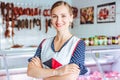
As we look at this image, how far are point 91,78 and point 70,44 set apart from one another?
1614 mm

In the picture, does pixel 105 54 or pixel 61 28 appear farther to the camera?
pixel 105 54

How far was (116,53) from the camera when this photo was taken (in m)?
3.10

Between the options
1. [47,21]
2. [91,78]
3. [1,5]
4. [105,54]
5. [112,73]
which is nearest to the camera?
[91,78]

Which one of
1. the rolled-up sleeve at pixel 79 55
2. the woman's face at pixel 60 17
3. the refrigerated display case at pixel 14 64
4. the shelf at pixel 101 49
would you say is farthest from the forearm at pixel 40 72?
the shelf at pixel 101 49

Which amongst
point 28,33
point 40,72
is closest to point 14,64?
point 40,72

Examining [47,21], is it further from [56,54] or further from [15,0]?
[56,54]

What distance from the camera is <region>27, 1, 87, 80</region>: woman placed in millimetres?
1295

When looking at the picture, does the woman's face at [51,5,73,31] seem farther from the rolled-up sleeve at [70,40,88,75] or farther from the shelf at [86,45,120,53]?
the shelf at [86,45,120,53]

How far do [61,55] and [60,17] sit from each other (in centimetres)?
22

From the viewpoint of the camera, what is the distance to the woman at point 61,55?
129 cm

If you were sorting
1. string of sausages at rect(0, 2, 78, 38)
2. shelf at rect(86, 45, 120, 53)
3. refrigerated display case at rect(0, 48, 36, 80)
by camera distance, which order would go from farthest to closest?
string of sausages at rect(0, 2, 78, 38), shelf at rect(86, 45, 120, 53), refrigerated display case at rect(0, 48, 36, 80)

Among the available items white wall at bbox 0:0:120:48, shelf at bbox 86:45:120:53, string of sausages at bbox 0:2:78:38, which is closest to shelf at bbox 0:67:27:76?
shelf at bbox 86:45:120:53

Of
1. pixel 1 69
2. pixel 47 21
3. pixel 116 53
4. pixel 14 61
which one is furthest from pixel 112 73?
pixel 47 21

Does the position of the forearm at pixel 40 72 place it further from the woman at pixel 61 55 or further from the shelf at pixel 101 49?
the shelf at pixel 101 49
